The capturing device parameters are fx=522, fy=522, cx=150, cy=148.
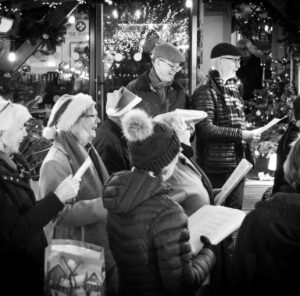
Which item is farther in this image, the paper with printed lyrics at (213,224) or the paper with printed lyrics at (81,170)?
the paper with printed lyrics at (81,170)

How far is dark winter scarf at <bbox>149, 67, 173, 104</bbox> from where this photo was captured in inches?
184

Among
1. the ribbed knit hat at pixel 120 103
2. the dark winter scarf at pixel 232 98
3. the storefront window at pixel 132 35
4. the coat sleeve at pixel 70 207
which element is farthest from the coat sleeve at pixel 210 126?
the storefront window at pixel 132 35

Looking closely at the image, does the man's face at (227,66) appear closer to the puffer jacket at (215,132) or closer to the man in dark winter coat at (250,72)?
the puffer jacket at (215,132)

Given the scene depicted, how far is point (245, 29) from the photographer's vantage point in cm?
1033

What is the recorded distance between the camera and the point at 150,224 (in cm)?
220

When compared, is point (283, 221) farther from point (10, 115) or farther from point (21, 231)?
point (10, 115)

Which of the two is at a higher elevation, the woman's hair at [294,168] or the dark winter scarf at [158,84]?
the dark winter scarf at [158,84]

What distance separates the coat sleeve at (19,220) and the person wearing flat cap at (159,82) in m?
2.10

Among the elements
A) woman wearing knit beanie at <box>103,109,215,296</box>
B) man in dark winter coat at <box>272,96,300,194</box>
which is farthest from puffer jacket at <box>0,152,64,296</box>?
man in dark winter coat at <box>272,96,300,194</box>

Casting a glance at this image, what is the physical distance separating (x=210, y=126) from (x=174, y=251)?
2614 mm

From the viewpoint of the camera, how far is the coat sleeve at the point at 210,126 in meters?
4.66

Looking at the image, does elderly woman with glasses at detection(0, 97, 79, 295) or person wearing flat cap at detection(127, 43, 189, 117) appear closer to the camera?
elderly woman with glasses at detection(0, 97, 79, 295)

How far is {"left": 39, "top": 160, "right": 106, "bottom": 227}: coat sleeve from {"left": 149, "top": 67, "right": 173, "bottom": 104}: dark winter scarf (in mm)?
1896

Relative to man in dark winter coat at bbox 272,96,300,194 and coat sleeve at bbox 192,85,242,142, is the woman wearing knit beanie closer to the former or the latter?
man in dark winter coat at bbox 272,96,300,194
